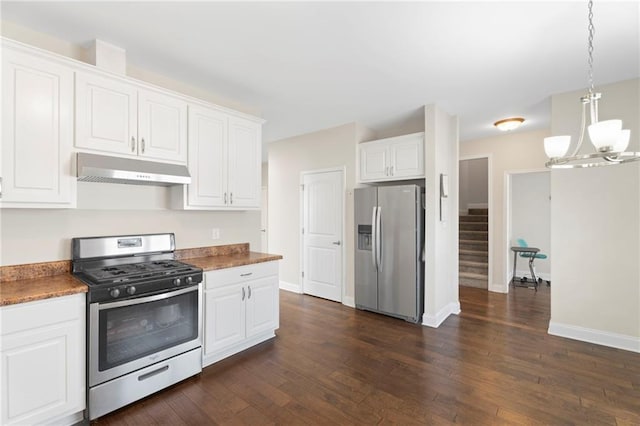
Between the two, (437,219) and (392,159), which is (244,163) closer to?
(392,159)

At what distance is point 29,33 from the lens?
218 centimetres

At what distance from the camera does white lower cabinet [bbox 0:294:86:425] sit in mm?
1650

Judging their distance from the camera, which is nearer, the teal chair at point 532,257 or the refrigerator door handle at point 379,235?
the refrigerator door handle at point 379,235

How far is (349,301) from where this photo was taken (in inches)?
175

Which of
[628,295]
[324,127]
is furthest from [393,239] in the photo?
[628,295]

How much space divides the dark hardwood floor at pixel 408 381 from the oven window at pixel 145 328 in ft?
1.24

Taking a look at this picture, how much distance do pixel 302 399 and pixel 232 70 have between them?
9.56 ft

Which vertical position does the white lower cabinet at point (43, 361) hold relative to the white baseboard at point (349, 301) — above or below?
above

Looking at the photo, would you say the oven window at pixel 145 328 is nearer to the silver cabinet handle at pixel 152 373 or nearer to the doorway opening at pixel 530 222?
the silver cabinet handle at pixel 152 373

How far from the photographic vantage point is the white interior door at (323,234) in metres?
4.63

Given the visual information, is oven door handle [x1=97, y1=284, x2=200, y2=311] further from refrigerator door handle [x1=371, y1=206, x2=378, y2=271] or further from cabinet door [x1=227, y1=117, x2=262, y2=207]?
refrigerator door handle [x1=371, y1=206, x2=378, y2=271]

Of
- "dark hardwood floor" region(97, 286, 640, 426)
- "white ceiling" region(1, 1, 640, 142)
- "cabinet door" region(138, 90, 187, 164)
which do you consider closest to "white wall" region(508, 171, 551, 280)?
"dark hardwood floor" region(97, 286, 640, 426)

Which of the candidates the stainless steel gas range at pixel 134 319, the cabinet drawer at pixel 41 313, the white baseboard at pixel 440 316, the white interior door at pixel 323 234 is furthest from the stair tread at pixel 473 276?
the cabinet drawer at pixel 41 313

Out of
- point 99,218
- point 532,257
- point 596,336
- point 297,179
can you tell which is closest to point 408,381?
point 596,336
